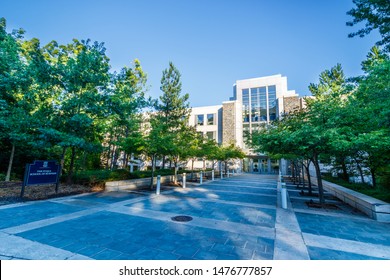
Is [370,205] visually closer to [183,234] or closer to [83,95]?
[183,234]

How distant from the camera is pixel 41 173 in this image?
8562 millimetres

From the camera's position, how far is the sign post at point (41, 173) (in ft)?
26.1

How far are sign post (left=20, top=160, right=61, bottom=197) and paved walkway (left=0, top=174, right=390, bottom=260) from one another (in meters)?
1.40

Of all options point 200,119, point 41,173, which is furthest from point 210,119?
point 41,173

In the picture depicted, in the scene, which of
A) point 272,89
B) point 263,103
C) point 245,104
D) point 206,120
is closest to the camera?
point 272,89

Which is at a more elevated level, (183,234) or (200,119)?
(200,119)

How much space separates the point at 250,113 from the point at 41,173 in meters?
33.7

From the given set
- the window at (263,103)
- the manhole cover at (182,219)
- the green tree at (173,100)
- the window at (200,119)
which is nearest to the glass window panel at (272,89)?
the window at (263,103)

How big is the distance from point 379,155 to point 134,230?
12.0 meters

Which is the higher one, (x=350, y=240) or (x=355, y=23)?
(x=355, y=23)


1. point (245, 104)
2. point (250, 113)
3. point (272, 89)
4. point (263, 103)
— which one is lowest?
point (250, 113)

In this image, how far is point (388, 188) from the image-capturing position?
9.42m
